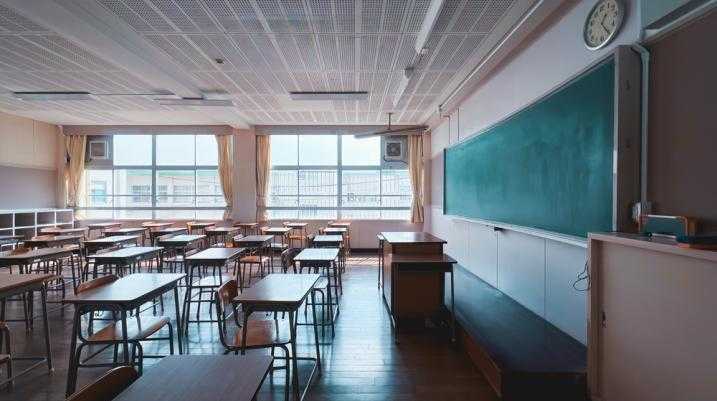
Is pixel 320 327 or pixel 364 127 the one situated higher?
pixel 364 127

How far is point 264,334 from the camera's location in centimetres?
238

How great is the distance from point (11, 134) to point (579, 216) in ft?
35.1

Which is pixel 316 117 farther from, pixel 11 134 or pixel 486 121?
pixel 11 134

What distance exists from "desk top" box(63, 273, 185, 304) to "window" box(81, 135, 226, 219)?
6229 mm

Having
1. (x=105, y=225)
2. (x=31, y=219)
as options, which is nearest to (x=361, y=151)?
(x=105, y=225)

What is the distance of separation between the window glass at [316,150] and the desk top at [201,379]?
7.57 metres

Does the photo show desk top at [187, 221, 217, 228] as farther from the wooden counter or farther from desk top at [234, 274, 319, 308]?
the wooden counter

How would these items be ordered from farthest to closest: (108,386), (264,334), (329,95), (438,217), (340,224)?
(340,224)
(438,217)
(329,95)
(264,334)
(108,386)

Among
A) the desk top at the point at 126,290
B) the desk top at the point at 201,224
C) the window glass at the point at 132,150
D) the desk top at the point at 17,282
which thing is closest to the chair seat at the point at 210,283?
the desk top at the point at 126,290

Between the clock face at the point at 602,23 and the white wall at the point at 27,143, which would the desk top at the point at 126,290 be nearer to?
the clock face at the point at 602,23

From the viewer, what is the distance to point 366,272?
6.36 m

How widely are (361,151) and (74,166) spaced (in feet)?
23.9

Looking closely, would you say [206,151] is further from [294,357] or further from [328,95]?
[294,357]

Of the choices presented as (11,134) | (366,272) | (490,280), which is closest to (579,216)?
(490,280)
